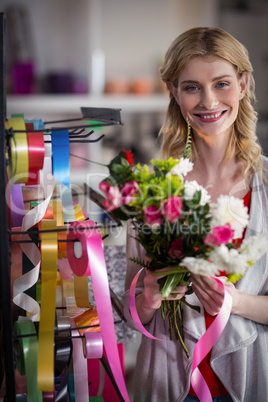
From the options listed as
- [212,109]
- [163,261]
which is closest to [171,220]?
[163,261]

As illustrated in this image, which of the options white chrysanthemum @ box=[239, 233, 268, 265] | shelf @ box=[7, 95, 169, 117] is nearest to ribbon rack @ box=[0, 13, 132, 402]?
white chrysanthemum @ box=[239, 233, 268, 265]

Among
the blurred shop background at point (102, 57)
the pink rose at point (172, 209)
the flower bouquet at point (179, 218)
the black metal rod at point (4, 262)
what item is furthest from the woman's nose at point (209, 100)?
the blurred shop background at point (102, 57)

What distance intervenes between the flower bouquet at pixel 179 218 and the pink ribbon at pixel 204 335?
119 mm

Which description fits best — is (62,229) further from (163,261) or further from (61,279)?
(61,279)

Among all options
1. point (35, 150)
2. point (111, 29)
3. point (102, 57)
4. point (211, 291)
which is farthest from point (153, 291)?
point (111, 29)

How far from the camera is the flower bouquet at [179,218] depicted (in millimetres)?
768

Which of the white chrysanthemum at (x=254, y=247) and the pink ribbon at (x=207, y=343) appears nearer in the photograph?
the white chrysanthemum at (x=254, y=247)

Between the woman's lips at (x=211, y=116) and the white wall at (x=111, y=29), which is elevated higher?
the white wall at (x=111, y=29)

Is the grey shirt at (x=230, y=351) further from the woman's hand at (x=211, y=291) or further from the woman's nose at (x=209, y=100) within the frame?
the woman's nose at (x=209, y=100)

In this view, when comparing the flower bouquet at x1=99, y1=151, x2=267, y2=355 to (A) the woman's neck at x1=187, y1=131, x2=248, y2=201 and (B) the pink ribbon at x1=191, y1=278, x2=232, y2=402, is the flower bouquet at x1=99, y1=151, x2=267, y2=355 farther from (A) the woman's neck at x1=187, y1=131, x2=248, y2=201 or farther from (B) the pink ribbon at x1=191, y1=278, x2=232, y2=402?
(A) the woman's neck at x1=187, y1=131, x2=248, y2=201

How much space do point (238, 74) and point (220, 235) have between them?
0.45 m

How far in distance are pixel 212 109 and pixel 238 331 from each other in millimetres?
455

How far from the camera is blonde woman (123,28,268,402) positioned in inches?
40.2

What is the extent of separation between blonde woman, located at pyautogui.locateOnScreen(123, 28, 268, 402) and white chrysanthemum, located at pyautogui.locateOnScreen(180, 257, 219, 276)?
20 cm
